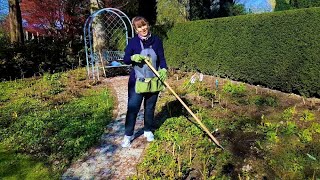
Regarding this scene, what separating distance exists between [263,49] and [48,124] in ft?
15.9

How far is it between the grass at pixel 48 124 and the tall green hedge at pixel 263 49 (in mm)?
3193

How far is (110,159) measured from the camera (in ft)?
14.9

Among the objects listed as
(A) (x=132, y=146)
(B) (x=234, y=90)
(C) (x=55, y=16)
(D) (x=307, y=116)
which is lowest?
(A) (x=132, y=146)

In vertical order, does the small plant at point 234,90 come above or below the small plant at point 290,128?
above

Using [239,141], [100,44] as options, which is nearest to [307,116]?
[239,141]

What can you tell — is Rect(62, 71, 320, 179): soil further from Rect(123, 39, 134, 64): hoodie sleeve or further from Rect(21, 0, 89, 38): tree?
Rect(21, 0, 89, 38): tree

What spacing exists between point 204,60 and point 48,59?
582cm

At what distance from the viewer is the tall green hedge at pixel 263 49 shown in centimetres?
652

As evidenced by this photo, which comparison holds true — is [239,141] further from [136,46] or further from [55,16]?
[55,16]

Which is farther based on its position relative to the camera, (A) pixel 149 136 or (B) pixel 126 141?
(A) pixel 149 136

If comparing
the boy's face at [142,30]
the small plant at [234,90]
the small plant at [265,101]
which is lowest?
the small plant at [265,101]

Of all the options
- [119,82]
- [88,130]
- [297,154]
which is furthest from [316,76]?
[119,82]

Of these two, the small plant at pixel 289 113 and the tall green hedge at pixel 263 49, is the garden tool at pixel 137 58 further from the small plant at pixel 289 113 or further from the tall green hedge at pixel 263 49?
the tall green hedge at pixel 263 49

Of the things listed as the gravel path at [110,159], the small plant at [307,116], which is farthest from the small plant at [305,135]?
the gravel path at [110,159]
